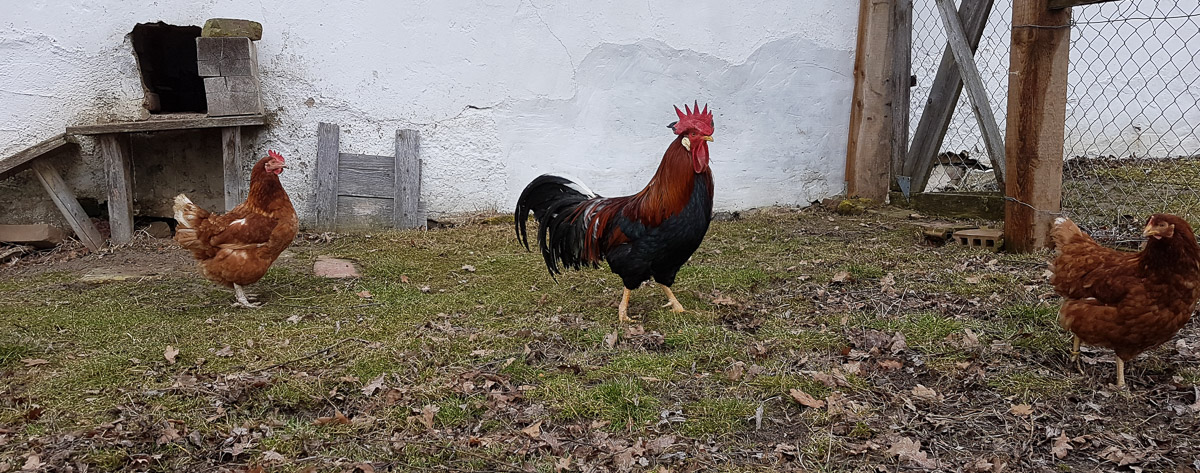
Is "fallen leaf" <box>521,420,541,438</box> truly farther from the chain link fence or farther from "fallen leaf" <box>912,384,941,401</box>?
the chain link fence

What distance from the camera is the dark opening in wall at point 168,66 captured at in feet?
24.0

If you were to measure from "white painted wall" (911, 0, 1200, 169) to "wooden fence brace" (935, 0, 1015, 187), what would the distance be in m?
1.08

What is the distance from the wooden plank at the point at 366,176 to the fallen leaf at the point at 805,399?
523 cm

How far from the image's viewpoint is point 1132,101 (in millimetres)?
7789

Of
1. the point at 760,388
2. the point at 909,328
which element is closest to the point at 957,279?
the point at 909,328

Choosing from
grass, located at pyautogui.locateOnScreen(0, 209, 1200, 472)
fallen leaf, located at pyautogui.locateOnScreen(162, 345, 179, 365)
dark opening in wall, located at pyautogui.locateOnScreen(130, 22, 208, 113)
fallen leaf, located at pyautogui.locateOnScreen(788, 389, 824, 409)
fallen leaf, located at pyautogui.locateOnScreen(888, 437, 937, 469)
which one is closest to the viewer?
fallen leaf, located at pyautogui.locateOnScreen(888, 437, 937, 469)

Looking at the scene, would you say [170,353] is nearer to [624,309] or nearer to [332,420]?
[332,420]

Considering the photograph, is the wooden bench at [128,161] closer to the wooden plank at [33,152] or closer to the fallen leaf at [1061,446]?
the wooden plank at [33,152]

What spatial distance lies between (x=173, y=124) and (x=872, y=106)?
6601mm

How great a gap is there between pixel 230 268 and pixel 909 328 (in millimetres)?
3953

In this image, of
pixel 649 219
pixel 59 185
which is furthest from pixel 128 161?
pixel 649 219

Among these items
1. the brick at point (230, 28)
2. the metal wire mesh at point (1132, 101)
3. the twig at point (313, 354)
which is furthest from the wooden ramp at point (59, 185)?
the metal wire mesh at point (1132, 101)

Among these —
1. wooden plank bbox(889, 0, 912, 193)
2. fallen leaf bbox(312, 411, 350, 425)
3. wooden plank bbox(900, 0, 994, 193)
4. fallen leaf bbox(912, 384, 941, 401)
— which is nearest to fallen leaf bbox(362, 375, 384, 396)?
fallen leaf bbox(312, 411, 350, 425)

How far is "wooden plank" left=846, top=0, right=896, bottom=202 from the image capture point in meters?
8.20
